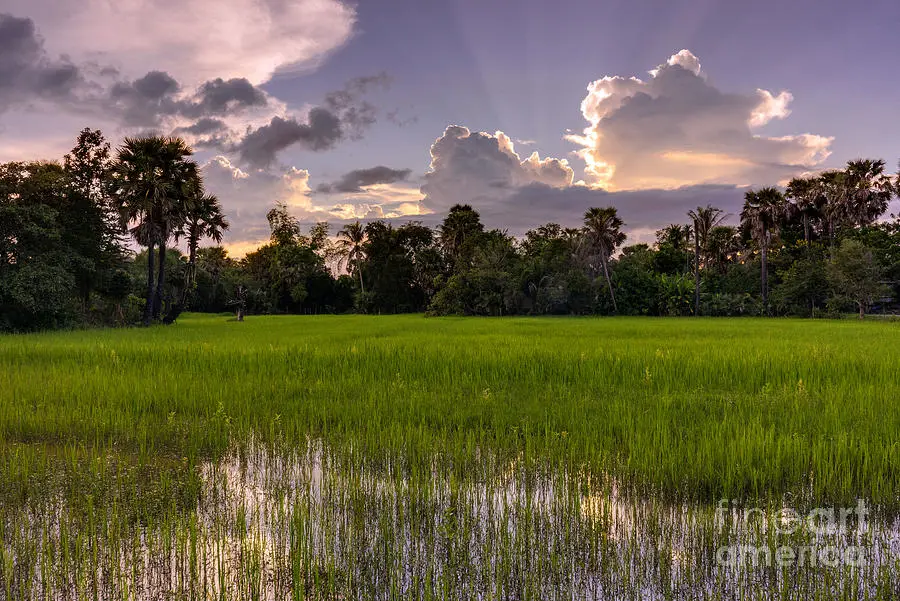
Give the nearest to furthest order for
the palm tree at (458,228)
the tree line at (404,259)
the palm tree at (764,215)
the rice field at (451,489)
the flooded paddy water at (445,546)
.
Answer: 1. the flooded paddy water at (445,546)
2. the rice field at (451,489)
3. the tree line at (404,259)
4. the palm tree at (764,215)
5. the palm tree at (458,228)

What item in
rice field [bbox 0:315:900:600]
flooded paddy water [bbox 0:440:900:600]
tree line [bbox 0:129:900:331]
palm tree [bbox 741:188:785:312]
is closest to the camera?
flooded paddy water [bbox 0:440:900:600]

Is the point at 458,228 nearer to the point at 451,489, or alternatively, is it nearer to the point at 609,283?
the point at 609,283

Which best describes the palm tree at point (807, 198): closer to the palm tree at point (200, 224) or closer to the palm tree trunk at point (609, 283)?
the palm tree trunk at point (609, 283)

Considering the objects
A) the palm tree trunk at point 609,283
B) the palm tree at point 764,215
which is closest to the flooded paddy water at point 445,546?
the palm tree trunk at point 609,283

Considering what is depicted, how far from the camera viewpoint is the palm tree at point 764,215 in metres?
47.7

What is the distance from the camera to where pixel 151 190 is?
32.2 m

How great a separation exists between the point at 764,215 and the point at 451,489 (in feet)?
183

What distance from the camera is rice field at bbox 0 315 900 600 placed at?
3184mm

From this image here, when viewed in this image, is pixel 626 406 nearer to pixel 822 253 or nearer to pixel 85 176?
pixel 85 176

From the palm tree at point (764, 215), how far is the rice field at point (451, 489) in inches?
1765

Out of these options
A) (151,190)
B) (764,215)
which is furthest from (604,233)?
(151,190)

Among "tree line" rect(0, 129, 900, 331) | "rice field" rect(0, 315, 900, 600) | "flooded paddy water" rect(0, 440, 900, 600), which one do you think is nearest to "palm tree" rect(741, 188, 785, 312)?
"tree line" rect(0, 129, 900, 331)

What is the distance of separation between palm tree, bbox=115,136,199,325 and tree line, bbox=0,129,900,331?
0.32ft

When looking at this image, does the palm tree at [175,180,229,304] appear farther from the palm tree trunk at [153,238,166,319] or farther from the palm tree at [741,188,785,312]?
the palm tree at [741,188,785,312]
